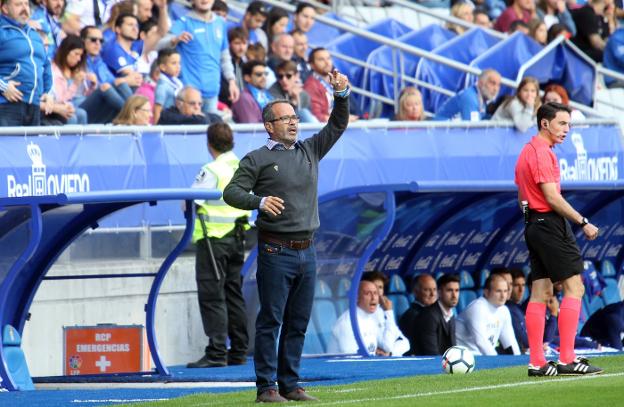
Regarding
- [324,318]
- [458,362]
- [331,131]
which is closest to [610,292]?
[324,318]

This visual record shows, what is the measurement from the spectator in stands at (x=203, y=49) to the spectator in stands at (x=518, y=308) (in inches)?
148

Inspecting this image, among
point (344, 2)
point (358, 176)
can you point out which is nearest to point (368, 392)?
point (358, 176)

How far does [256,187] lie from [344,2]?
15980mm

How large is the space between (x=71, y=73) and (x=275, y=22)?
4.07 meters

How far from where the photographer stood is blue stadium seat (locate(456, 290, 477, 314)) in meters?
16.9

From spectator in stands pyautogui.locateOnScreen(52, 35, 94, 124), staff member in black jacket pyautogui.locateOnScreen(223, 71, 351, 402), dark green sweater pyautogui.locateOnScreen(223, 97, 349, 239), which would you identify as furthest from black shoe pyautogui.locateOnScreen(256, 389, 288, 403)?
spectator in stands pyautogui.locateOnScreen(52, 35, 94, 124)

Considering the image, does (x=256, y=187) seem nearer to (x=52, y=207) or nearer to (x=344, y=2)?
(x=52, y=207)

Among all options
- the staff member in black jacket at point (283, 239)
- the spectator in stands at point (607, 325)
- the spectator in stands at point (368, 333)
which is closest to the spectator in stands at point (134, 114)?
the spectator in stands at point (368, 333)

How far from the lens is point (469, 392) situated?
→ 9828mm

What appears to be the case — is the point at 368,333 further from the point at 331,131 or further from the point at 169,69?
the point at 331,131

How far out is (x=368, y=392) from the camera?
33.6 feet

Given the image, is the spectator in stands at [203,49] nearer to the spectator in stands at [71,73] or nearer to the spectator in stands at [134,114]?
the spectator in stands at [71,73]

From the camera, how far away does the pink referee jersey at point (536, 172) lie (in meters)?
10.6

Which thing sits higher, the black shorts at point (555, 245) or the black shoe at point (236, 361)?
the black shorts at point (555, 245)
